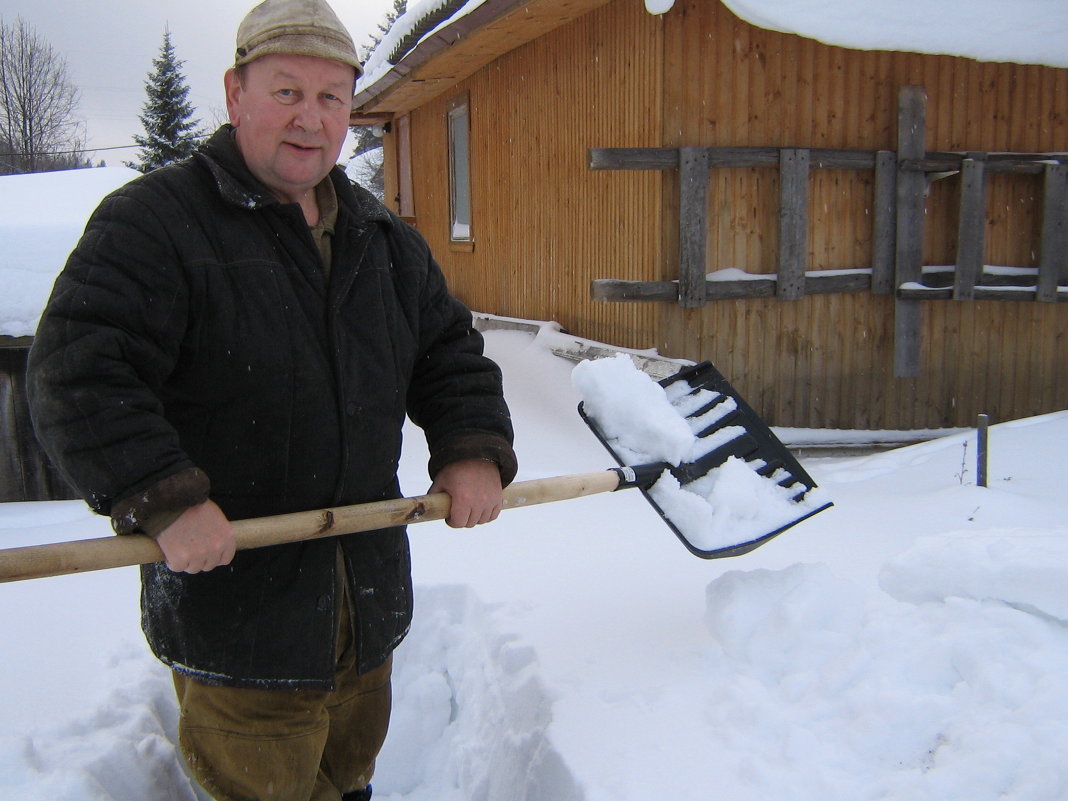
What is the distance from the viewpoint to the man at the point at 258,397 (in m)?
1.57

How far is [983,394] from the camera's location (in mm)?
6633

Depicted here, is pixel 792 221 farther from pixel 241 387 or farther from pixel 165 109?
pixel 165 109

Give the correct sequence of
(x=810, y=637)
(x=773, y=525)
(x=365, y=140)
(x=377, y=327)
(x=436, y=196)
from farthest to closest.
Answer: (x=365, y=140), (x=436, y=196), (x=773, y=525), (x=810, y=637), (x=377, y=327)

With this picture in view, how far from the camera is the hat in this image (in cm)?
176

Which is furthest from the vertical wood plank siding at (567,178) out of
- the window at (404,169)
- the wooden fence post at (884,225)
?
the window at (404,169)

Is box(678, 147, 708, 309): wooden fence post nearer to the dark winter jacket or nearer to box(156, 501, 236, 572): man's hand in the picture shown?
the dark winter jacket

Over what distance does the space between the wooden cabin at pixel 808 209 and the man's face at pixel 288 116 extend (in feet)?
12.4

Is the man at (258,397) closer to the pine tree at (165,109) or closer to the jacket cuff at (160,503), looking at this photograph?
the jacket cuff at (160,503)

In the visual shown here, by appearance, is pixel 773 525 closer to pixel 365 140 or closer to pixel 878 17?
pixel 878 17

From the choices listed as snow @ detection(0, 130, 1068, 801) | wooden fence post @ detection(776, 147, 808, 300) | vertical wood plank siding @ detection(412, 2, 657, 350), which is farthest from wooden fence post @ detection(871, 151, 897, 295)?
snow @ detection(0, 130, 1068, 801)

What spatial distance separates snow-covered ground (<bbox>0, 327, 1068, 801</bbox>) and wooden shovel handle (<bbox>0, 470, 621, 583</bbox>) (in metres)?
0.67

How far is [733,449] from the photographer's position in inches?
110

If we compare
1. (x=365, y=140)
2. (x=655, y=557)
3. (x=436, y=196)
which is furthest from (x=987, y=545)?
(x=365, y=140)

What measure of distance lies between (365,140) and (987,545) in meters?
32.9
